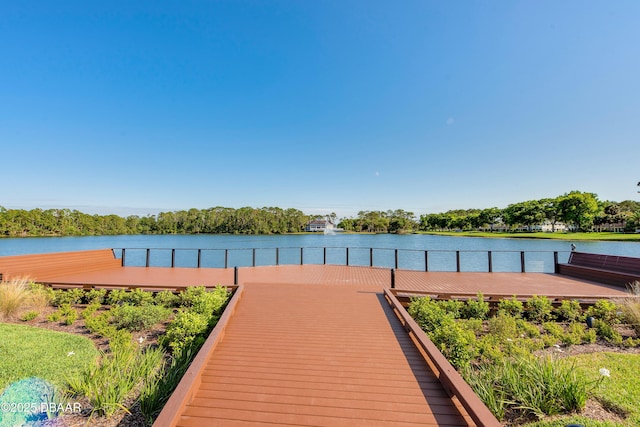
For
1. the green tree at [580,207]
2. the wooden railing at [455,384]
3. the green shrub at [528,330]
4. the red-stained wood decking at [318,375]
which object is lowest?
the green shrub at [528,330]

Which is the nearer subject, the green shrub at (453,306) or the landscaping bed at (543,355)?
the landscaping bed at (543,355)

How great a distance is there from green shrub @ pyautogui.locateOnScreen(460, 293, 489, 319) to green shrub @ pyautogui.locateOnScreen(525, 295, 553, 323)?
78cm

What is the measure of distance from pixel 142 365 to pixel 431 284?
7.07m

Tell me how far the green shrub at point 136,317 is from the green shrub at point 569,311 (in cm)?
798

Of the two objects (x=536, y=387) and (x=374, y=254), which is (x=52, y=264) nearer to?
(x=536, y=387)

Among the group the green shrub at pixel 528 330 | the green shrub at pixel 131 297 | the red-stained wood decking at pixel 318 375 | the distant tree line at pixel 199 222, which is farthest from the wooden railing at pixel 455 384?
the distant tree line at pixel 199 222

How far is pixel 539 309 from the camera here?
17.8ft

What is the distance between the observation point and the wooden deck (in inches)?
100

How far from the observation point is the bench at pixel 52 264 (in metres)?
7.52

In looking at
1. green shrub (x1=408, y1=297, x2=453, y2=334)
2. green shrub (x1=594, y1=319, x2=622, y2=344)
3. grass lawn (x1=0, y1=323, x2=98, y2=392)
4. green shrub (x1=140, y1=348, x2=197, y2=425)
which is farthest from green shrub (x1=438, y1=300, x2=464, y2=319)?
grass lawn (x1=0, y1=323, x2=98, y2=392)

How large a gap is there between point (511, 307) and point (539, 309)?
18.5 inches

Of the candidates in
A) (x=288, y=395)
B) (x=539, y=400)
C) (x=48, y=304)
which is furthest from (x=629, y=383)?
(x=48, y=304)

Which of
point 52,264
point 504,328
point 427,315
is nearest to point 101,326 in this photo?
point 427,315

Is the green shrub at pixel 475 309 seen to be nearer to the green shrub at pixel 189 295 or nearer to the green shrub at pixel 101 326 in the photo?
the green shrub at pixel 189 295
